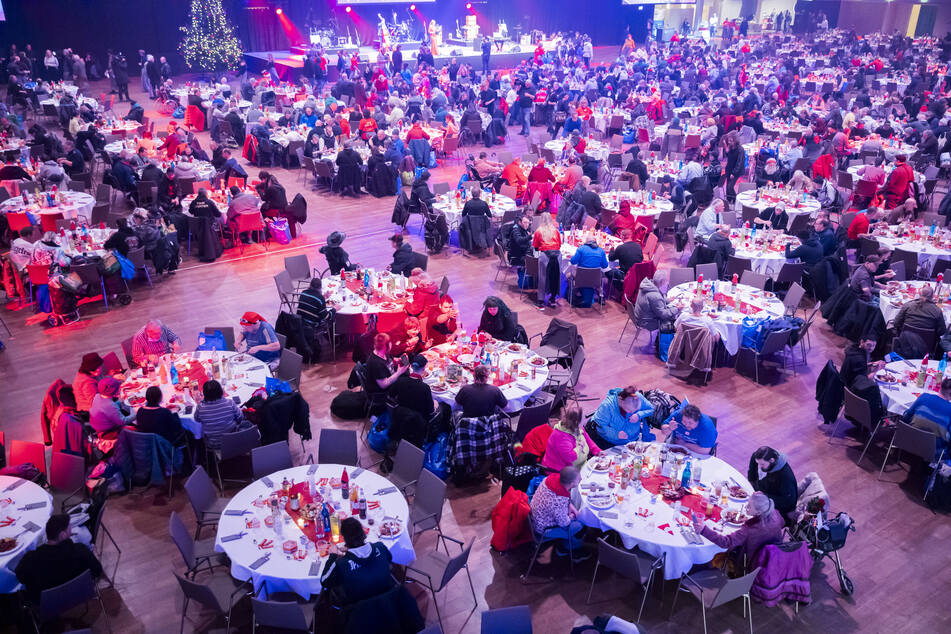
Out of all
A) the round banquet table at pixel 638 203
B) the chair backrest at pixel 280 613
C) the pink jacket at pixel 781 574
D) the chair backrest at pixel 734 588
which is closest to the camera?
the chair backrest at pixel 280 613

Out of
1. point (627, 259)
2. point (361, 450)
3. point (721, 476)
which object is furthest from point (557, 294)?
point (721, 476)

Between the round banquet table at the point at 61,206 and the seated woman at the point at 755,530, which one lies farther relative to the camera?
the round banquet table at the point at 61,206

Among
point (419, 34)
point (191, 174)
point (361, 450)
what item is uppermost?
point (419, 34)

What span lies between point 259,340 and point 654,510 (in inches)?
193

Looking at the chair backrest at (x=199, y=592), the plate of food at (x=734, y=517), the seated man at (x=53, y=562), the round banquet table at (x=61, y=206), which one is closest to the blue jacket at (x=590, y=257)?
the plate of food at (x=734, y=517)

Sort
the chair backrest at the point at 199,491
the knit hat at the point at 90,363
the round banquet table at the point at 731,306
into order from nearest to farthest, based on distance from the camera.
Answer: the chair backrest at the point at 199,491, the knit hat at the point at 90,363, the round banquet table at the point at 731,306

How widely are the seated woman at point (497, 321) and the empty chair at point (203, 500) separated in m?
3.63

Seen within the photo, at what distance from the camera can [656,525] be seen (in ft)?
19.4

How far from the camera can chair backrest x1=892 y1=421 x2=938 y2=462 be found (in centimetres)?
708

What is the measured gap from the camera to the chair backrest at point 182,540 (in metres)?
5.62

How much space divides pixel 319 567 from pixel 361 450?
104 inches

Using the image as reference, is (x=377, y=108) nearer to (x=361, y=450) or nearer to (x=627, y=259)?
(x=627, y=259)

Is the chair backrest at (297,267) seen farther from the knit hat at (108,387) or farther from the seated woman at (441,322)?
the knit hat at (108,387)

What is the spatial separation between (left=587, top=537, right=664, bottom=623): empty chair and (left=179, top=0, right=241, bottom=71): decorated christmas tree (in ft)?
92.3
